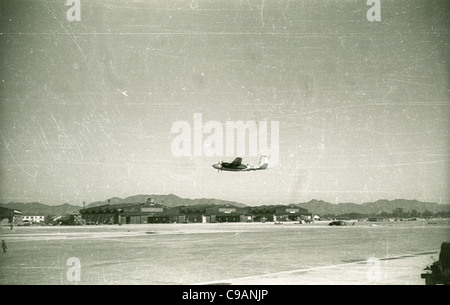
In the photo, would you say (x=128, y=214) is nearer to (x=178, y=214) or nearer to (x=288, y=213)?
(x=178, y=214)

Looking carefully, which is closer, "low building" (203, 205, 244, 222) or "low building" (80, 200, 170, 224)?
"low building" (80, 200, 170, 224)

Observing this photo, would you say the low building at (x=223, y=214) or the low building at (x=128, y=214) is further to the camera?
the low building at (x=223, y=214)

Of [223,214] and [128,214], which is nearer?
[128,214]

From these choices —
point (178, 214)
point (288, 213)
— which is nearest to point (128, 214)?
point (178, 214)
